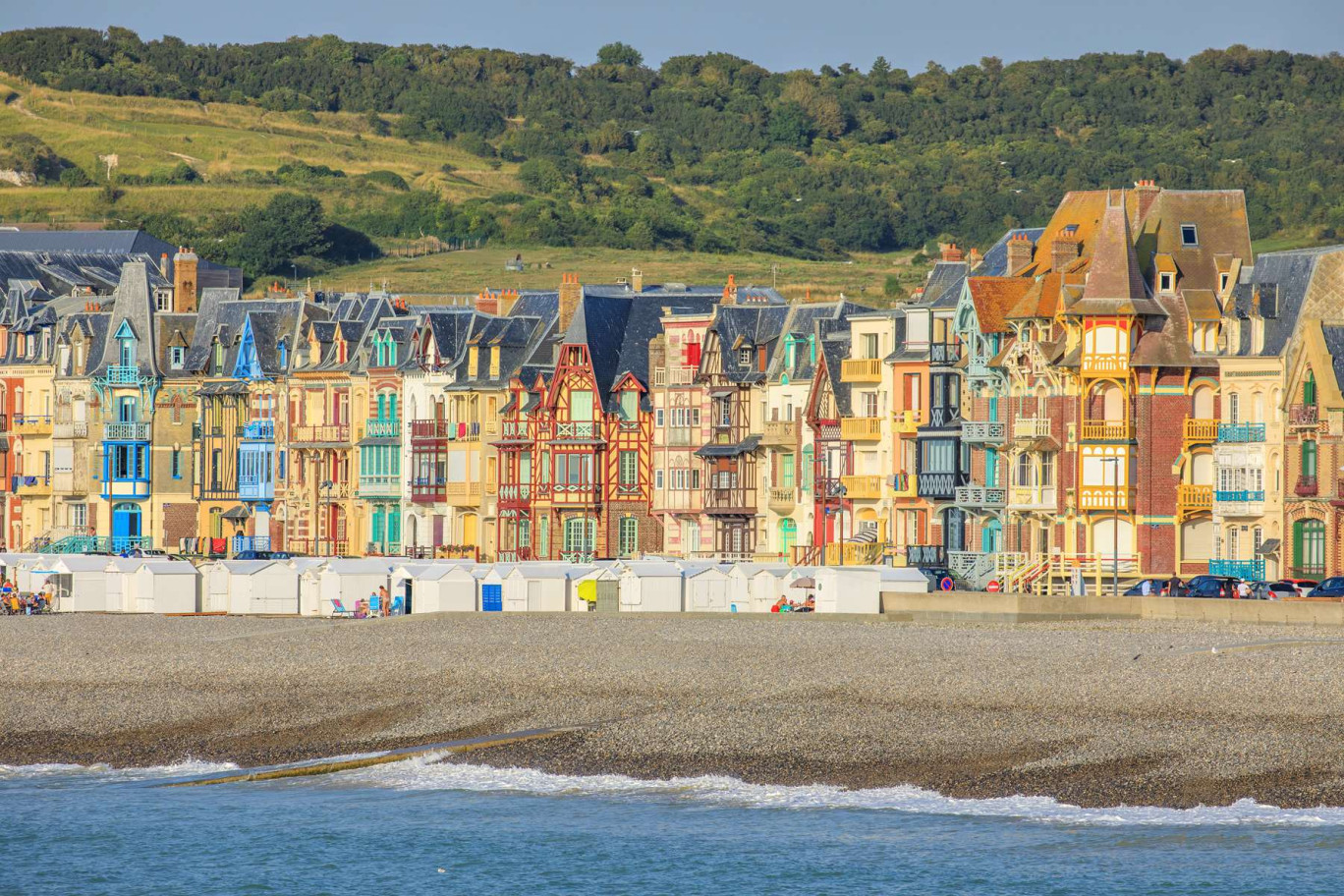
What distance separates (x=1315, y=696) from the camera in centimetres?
4750

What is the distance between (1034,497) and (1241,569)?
22.1ft

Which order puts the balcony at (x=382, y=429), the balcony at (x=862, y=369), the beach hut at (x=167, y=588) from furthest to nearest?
1. the balcony at (x=382, y=429)
2. the balcony at (x=862, y=369)
3. the beach hut at (x=167, y=588)

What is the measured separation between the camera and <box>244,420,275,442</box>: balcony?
10612cm

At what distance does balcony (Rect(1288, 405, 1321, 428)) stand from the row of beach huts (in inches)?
459

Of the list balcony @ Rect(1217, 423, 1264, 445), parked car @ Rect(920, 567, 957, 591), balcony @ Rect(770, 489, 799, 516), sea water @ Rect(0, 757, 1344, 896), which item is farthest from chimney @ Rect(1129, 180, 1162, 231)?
sea water @ Rect(0, 757, 1344, 896)

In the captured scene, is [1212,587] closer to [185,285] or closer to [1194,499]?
[1194,499]

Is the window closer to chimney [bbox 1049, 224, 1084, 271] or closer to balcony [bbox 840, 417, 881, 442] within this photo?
balcony [bbox 840, 417, 881, 442]

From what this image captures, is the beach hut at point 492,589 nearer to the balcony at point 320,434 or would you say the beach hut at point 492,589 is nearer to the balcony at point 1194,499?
the balcony at point 1194,499

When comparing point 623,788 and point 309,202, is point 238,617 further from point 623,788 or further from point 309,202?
point 309,202

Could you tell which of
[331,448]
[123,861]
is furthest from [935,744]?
[331,448]

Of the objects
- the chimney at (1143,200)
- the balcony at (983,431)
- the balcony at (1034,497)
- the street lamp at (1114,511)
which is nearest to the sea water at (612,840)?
the street lamp at (1114,511)

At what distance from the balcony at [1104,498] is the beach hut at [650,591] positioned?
12.6 m

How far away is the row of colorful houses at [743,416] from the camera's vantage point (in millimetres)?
76688

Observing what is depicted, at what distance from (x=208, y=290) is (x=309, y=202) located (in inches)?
3095
